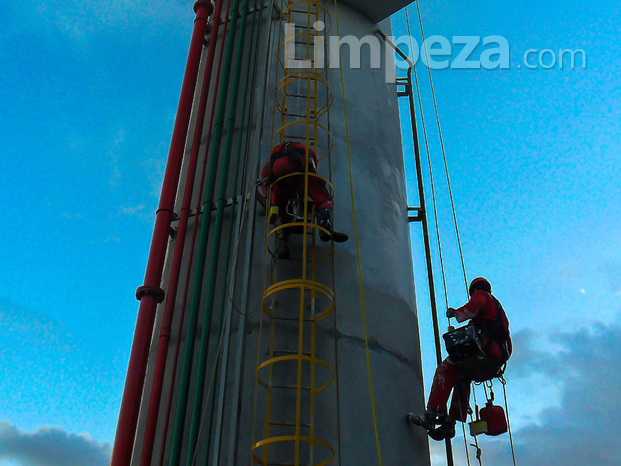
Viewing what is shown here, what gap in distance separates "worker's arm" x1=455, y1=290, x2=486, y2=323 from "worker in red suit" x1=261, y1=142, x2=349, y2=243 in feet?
6.55

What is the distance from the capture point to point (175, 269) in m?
10.3

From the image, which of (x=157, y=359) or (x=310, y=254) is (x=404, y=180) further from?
(x=157, y=359)

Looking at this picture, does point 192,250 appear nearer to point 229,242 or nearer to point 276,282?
point 229,242

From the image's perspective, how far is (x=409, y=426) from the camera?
887 cm

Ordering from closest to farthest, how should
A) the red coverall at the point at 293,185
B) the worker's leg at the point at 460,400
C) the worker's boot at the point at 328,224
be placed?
the worker's boot at the point at 328,224 → the red coverall at the point at 293,185 → the worker's leg at the point at 460,400

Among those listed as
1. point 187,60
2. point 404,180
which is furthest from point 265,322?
point 187,60

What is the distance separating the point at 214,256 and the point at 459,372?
13.3ft

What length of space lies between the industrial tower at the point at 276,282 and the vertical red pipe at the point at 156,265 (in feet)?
0.09

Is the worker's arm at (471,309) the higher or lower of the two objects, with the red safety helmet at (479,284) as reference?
lower

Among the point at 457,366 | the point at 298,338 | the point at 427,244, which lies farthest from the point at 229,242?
the point at 427,244

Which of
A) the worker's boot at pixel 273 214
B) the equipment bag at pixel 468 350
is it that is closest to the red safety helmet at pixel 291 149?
the worker's boot at pixel 273 214

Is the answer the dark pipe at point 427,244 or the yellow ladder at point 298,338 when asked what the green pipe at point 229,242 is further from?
the dark pipe at point 427,244

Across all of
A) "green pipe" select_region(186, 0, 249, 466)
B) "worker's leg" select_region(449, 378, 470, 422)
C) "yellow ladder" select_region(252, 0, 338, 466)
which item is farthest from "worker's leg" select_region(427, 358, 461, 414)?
"green pipe" select_region(186, 0, 249, 466)

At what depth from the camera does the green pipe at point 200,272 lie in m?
8.49
